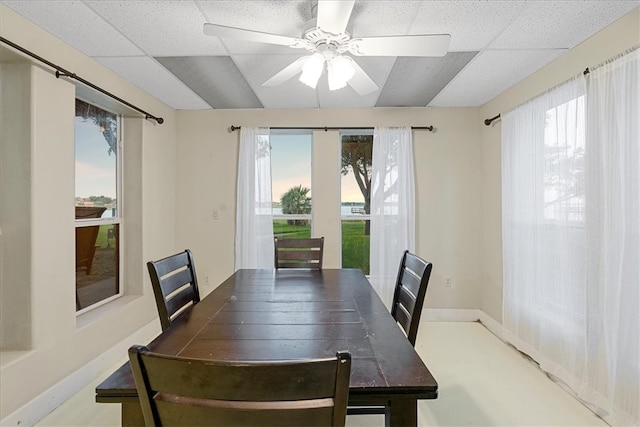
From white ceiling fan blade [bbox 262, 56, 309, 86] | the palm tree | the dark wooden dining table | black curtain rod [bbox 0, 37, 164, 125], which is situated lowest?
the dark wooden dining table

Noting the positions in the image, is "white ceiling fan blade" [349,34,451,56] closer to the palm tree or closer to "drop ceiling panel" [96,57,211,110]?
"drop ceiling panel" [96,57,211,110]

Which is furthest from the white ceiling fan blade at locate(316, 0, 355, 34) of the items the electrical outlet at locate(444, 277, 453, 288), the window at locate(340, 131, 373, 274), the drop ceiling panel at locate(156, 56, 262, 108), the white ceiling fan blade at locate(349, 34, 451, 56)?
the electrical outlet at locate(444, 277, 453, 288)

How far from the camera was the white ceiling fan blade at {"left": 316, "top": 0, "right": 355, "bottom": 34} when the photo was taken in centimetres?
133

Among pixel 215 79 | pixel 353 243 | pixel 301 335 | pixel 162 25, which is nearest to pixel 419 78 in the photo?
pixel 215 79

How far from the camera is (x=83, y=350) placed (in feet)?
7.54

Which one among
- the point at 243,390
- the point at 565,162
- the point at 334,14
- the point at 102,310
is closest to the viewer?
the point at 243,390

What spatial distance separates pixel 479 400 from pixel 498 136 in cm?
230

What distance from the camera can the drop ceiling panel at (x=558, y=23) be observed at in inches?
69.2

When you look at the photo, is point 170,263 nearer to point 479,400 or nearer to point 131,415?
point 131,415

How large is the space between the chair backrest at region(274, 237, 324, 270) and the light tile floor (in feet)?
3.83

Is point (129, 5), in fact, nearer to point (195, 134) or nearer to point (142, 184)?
point (142, 184)

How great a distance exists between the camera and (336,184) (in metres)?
3.63

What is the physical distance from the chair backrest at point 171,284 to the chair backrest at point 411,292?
1.16 m

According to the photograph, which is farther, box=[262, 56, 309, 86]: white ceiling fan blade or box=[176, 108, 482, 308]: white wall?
box=[176, 108, 482, 308]: white wall
